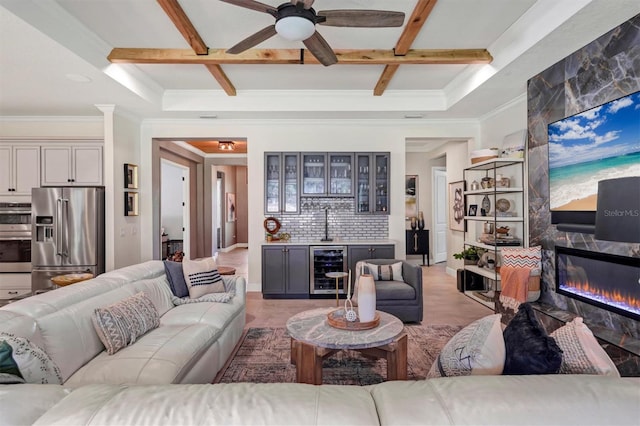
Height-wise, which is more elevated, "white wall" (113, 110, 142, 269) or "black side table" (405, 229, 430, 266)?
"white wall" (113, 110, 142, 269)

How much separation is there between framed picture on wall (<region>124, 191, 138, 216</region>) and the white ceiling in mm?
1199

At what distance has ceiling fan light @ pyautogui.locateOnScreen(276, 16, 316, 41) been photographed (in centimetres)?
217

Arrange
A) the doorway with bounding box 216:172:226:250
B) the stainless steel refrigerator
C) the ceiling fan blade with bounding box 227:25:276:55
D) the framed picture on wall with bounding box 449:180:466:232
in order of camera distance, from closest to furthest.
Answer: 1. the ceiling fan blade with bounding box 227:25:276:55
2. the stainless steel refrigerator
3. the framed picture on wall with bounding box 449:180:466:232
4. the doorway with bounding box 216:172:226:250

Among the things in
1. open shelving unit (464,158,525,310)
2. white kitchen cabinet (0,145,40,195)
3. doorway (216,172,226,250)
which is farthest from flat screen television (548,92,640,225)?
doorway (216,172,226,250)

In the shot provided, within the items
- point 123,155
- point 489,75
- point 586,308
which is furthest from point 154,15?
point 586,308

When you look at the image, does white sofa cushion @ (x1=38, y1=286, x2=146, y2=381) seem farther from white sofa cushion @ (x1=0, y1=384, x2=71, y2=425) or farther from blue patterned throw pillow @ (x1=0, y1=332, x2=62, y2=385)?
white sofa cushion @ (x1=0, y1=384, x2=71, y2=425)

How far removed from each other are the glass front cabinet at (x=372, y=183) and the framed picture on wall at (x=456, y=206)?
1779mm

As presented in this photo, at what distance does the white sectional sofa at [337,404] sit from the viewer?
86 cm

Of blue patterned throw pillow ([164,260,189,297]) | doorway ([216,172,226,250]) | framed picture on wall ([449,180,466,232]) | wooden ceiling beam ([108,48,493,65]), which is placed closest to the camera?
blue patterned throw pillow ([164,260,189,297])

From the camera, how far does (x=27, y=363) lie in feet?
4.85

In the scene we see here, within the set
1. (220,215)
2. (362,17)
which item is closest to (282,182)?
(362,17)

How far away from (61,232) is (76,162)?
1.01 meters

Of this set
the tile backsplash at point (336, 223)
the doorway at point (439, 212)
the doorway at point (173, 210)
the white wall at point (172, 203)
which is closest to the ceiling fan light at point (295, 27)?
the tile backsplash at point (336, 223)

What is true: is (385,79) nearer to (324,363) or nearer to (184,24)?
(184,24)
